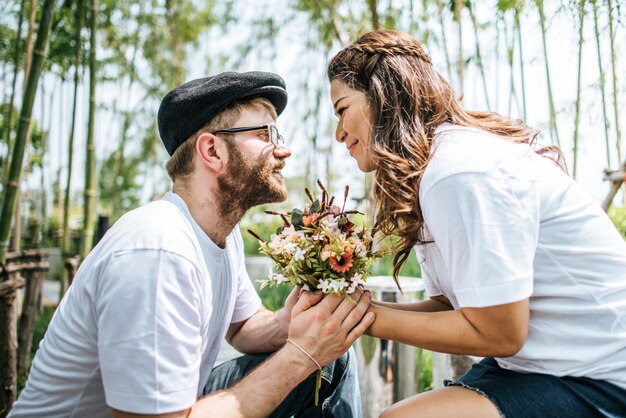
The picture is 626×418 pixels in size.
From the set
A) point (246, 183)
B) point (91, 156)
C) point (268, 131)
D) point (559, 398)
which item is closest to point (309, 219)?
point (246, 183)

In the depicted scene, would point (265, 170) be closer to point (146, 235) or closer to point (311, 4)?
point (146, 235)

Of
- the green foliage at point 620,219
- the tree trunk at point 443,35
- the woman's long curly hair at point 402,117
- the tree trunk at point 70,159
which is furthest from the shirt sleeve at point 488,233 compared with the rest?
the tree trunk at point 70,159

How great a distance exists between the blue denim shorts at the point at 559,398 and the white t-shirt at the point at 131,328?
3.00 feet

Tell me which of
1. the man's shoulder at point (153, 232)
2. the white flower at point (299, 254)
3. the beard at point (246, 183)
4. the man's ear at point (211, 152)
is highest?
the man's ear at point (211, 152)

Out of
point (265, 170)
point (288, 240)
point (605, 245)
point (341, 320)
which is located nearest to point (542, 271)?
point (605, 245)

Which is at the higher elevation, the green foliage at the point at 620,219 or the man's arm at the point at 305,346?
the green foliage at the point at 620,219

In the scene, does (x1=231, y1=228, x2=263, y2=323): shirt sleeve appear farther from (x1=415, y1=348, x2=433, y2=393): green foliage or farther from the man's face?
(x1=415, y1=348, x2=433, y2=393): green foliage

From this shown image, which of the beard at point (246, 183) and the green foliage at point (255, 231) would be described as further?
the green foliage at point (255, 231)

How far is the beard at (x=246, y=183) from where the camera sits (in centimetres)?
204

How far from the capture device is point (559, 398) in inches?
60.3

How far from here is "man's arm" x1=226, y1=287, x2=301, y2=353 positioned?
2.27m

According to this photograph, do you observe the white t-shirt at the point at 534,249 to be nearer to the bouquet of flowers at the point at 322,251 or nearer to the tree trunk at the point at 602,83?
the bouquet of flowers at the point at 322,251

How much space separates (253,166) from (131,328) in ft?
2.75

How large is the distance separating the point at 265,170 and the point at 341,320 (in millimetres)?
662
